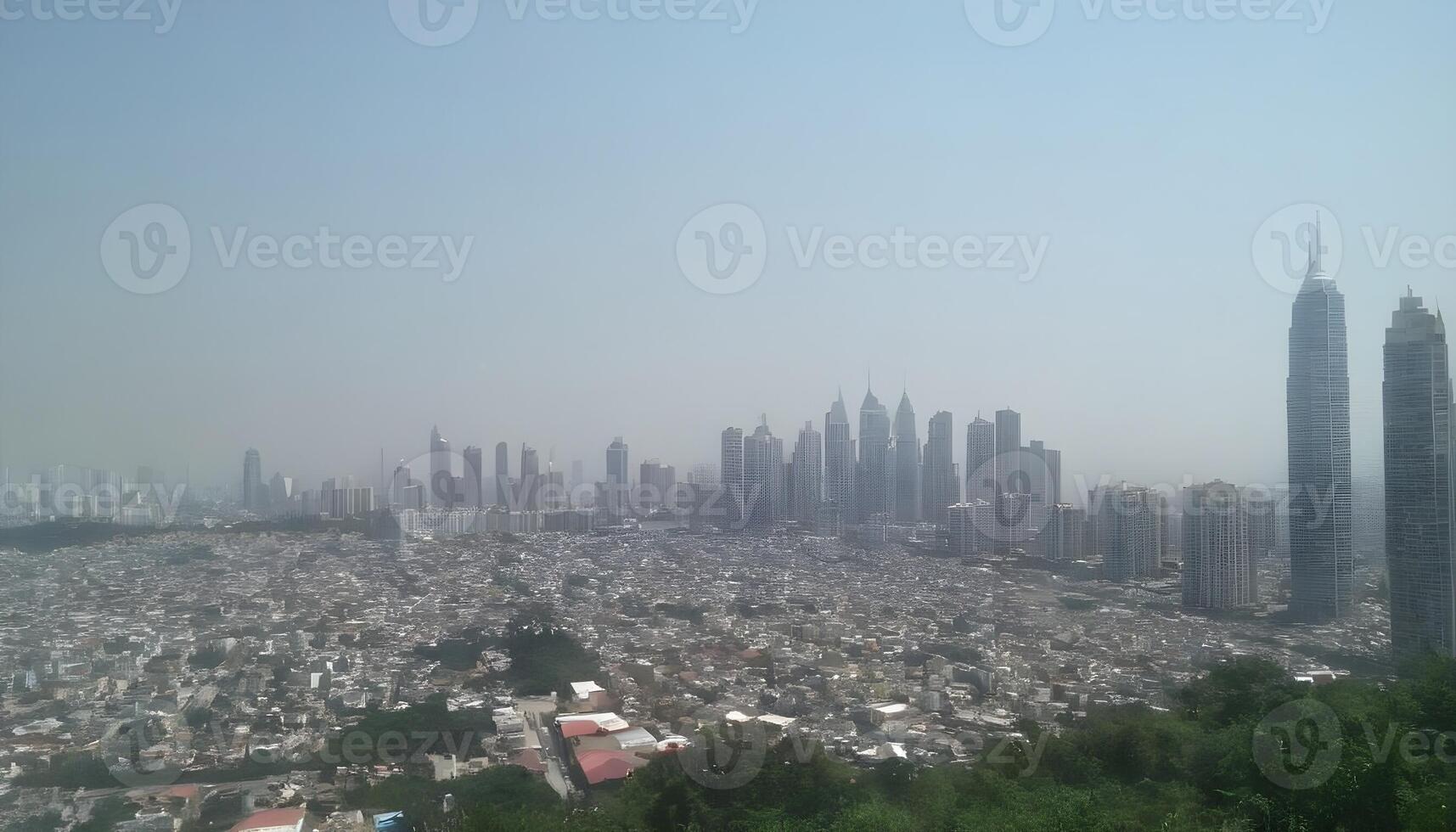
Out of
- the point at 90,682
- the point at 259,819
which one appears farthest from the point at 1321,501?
the point at 90,682

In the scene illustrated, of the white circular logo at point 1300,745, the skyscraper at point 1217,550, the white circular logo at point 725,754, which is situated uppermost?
the skyscraper at point 1217,550

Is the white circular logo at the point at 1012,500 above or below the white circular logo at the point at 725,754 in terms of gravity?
above

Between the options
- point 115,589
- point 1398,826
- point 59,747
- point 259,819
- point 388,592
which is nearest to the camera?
point 1398,826

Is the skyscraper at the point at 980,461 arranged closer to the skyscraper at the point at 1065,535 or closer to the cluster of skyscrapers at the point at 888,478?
the cluster of skyscrapers at the point at 888,478

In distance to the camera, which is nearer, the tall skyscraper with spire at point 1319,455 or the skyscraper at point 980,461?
the tall skyscraper with spire at point 1319,455

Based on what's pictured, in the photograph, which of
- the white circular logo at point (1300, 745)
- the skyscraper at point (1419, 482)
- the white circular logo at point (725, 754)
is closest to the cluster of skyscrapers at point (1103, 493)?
the skyscraper at point (1419, 482)

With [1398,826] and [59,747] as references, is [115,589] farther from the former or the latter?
[1398,826]

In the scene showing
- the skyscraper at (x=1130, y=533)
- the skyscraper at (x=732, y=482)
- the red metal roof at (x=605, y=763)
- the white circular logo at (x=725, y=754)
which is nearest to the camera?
the white circular logo at (x=725, y=754)
